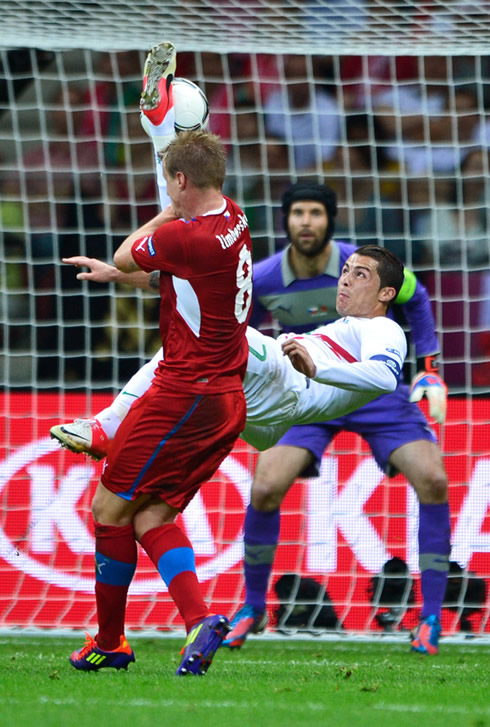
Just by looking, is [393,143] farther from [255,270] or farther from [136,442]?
[136,442]

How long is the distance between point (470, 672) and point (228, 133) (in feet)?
16.9

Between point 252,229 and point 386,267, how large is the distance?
3.87 m

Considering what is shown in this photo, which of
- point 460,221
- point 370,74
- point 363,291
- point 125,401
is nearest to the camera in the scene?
point 125,401

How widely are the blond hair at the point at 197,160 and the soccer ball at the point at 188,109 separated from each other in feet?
1.84

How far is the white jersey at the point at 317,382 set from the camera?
4145 mm

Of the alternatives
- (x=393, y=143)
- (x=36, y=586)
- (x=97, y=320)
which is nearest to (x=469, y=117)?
(x=393, y=143)

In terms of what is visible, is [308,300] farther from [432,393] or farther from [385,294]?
[385,294]

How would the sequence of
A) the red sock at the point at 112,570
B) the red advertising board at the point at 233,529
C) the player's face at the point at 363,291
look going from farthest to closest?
the red advertising board at the point at 233,529, the player's face at the point at 363,291, the red sock at the point at 112,570

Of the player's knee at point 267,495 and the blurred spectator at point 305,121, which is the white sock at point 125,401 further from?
the blurred spectator at point 305,121

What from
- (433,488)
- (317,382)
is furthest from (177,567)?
(433,488)

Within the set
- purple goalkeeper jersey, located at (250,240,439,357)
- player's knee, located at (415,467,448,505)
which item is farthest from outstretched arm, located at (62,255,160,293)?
player's knee, located at (415,467,448,505)

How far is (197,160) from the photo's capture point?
12.7 feet

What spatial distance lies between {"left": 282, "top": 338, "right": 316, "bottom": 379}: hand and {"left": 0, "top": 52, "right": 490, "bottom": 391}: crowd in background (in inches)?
156

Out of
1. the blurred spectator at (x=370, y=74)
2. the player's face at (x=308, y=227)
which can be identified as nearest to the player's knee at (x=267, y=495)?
the player's face at (x=308, y=227)
